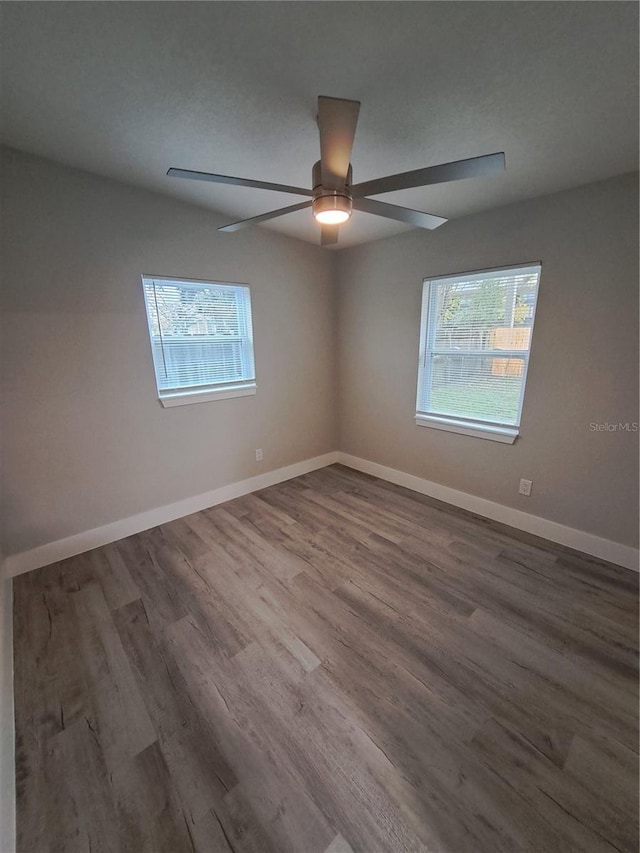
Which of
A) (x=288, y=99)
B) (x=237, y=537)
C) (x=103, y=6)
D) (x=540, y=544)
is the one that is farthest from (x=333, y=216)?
(x=540, y=544)

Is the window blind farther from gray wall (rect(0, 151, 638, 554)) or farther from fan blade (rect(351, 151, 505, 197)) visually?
fan blade (rect(351, 151, 505, 197))

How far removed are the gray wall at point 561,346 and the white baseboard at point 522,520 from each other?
0.06 m

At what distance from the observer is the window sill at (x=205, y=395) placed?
103 inches

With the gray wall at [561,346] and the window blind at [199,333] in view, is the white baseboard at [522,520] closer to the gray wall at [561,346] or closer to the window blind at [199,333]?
the gray wall at [561,346]

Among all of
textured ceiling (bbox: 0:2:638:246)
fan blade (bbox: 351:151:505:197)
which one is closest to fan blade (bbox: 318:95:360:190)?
fan blade (bbox: 351:151:505:197)

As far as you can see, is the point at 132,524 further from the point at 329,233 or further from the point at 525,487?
the point at 525,487

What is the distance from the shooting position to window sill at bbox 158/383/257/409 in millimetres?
2623

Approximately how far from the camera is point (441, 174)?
1200mm

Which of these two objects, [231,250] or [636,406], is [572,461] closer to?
[636,406]

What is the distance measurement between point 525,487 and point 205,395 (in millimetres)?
2741

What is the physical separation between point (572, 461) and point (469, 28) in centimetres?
238

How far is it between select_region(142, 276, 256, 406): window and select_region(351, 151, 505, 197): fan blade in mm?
1717

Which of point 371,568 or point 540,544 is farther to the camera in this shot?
point 540,544

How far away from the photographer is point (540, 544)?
2.41 m
